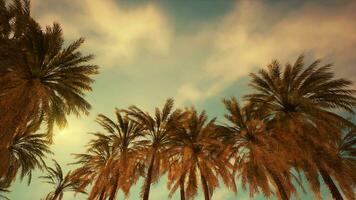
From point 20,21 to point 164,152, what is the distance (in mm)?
11574

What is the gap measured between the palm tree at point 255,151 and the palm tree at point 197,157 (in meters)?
1.02

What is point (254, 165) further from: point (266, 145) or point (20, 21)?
point (20, 21)

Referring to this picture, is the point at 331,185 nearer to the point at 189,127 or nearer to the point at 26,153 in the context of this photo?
the point at 189,127

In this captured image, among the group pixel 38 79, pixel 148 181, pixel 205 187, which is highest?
pixel 38 79

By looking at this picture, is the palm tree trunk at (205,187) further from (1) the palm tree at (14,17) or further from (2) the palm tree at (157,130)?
(1) the palm tree at (14,17)

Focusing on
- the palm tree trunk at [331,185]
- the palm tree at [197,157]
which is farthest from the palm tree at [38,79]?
the palm tree trunk at [331,185]

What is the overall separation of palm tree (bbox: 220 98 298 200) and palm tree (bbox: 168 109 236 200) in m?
1.02

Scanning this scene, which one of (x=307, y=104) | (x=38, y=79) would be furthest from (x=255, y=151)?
(x=38, y=79)

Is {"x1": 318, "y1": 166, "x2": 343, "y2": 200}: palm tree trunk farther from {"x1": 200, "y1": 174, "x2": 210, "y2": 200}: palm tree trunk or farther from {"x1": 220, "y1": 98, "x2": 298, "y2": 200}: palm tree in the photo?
{"x1": 200, "y1": 174, "x2": 210, "y2": 200}: palm tree trunk

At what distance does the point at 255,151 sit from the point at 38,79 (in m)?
13.3

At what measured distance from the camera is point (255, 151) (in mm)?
19094

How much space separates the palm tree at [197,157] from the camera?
21.3m

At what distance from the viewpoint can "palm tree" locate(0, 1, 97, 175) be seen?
16.1 m

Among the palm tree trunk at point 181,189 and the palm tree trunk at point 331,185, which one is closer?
the palm tree trunk at point 331,185
